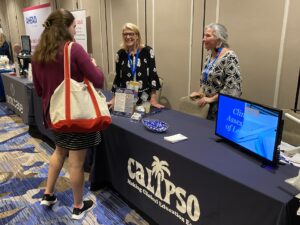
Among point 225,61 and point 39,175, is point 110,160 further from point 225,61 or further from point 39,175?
point 225,61

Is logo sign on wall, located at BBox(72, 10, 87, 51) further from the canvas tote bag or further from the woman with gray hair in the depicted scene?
the canvas tote bag

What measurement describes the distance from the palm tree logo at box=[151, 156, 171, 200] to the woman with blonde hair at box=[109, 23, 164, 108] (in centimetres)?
77

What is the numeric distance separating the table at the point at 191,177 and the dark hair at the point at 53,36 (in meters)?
0.65

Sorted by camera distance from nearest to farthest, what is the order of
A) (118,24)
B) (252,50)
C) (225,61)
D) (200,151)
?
1. (200,151)
2. (225,61)
3. (252,50)
4. (118,24)

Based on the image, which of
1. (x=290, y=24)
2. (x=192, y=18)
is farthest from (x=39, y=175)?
(x=290, y=24)

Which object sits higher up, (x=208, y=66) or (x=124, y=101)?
(x=208, y=66)

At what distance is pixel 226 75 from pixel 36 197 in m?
1.85

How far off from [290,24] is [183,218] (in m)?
1.84

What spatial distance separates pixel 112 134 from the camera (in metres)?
2.00

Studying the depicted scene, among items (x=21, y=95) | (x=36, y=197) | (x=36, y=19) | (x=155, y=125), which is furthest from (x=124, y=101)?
(x=36, y=19)

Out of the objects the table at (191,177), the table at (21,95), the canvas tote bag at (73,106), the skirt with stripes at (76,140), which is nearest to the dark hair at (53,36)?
the canvas tote bag at (73,106)

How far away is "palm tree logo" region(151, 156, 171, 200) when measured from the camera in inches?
62.4

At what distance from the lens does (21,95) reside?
3785 mm

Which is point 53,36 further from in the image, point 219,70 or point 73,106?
point 219,70
